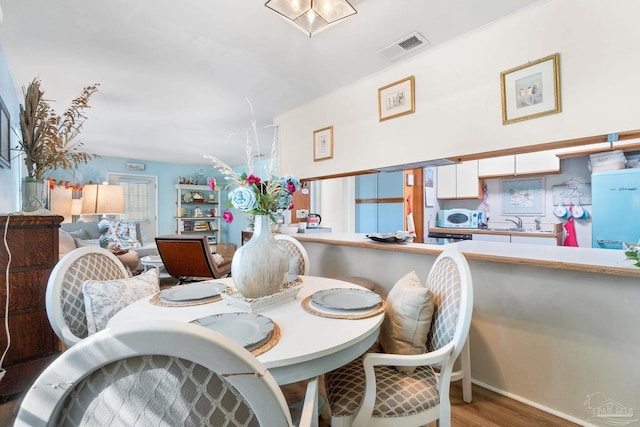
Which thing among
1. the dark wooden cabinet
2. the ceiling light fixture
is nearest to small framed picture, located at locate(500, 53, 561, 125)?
Result: the ceiling light fixture

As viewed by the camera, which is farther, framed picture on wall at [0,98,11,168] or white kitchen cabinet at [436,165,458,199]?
white kitchen cabinet at [436,165,458,199]

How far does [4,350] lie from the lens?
1.56 metres

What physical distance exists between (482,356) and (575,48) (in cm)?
190

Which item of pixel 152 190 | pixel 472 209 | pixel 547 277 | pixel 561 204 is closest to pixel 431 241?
pixel 472 209

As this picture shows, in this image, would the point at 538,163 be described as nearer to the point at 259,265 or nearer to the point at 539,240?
the point at 539,240

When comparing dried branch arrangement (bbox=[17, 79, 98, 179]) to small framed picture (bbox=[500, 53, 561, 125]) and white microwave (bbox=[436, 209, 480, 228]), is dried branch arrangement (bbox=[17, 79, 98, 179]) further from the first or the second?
white microwave (bbox=[436, 209, 480, 228])

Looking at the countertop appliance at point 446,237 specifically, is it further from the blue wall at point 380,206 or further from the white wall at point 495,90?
the white wall at point 495,90

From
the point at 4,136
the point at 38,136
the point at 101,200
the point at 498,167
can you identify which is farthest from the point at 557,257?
the point at 101,200

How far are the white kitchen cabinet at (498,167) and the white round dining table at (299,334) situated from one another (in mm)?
3644

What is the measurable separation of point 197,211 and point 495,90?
6835mm

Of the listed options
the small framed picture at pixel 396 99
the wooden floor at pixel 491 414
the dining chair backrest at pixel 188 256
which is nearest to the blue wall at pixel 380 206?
the small framed picture at pixel 396 99

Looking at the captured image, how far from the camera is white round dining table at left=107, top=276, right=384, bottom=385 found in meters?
0.85

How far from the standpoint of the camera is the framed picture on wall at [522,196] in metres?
3.82

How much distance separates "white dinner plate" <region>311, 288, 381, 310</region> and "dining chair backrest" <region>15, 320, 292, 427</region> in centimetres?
78
